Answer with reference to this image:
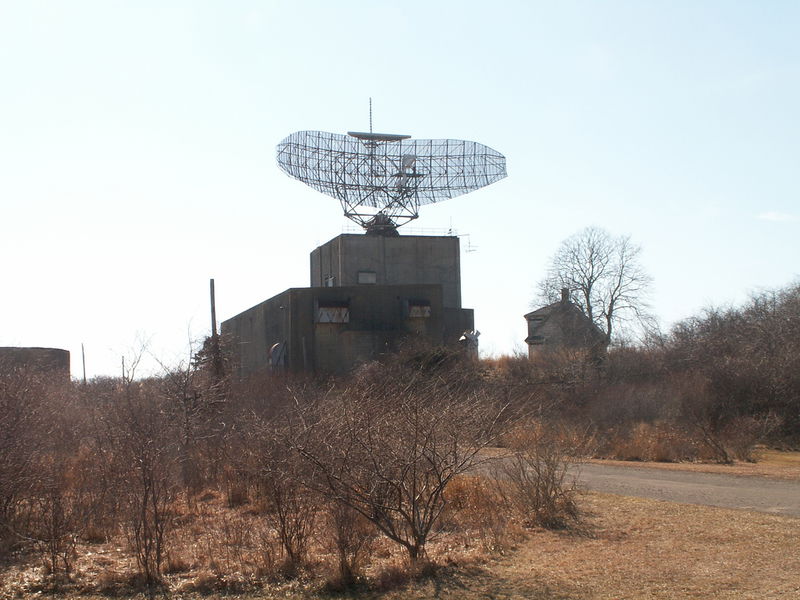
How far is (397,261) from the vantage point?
63.2 m

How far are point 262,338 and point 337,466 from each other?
4746 centimetres

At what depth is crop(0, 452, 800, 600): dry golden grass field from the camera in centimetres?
905

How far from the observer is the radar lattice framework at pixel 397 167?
54781mm

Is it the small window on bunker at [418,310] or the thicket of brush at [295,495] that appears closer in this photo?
the thicket of brush at [295,495]

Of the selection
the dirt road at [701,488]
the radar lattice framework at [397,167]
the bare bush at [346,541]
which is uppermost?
the radar lattice framework at [397,167]

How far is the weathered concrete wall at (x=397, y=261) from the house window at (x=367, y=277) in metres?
0.14

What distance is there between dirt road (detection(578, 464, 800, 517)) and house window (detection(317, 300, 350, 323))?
30.4 metres

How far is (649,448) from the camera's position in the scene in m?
24.8

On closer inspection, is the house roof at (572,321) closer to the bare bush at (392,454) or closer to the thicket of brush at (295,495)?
the thicket of brush at (295,495)

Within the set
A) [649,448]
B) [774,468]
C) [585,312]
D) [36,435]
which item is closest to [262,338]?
[585,312]

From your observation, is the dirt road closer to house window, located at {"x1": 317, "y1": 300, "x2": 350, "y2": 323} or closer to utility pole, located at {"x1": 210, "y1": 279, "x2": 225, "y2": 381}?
utility pole, located at {"x1": 210, "y1": 279, "x2": 225, "y2": 381}

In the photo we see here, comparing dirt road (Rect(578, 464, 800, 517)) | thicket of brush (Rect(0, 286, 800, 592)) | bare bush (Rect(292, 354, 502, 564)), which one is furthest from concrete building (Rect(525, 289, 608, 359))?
bare bush (Rect(292, 354, 502, 564))

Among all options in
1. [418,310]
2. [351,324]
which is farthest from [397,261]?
[351,324]

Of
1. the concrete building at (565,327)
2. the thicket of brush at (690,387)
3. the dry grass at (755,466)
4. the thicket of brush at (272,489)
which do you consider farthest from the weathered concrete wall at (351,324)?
the thicket of brush at (272,489)
